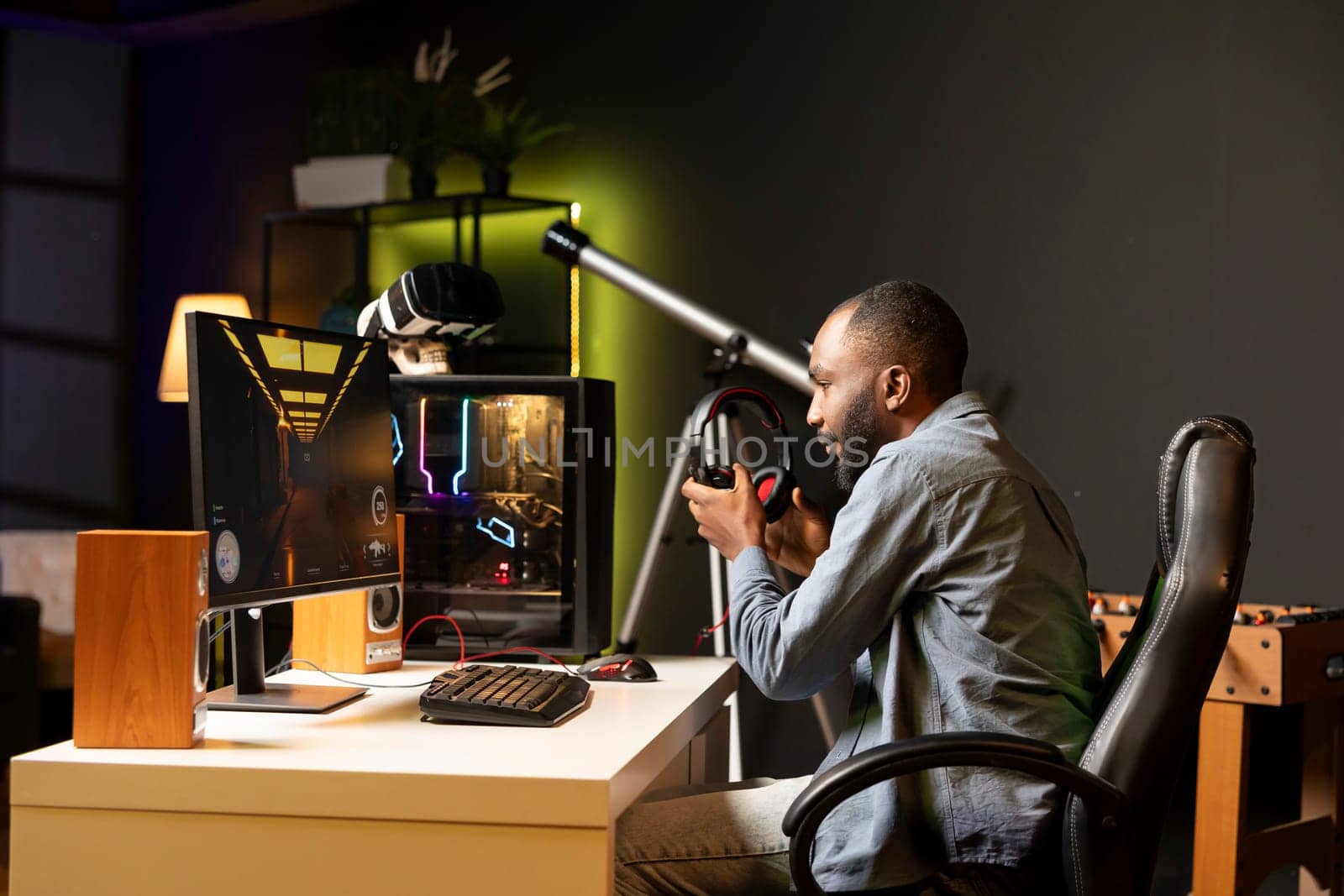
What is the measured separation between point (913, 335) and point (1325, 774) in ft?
5.58

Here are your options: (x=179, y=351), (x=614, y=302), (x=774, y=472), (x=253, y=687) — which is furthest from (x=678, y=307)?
(x=253, y=687)

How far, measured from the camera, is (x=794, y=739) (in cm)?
357

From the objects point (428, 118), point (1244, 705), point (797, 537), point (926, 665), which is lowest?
point (1244, 705)

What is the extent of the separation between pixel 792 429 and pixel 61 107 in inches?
121

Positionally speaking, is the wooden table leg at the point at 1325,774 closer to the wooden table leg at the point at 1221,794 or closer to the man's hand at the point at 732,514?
the wooden table leg at the point at 1221,794

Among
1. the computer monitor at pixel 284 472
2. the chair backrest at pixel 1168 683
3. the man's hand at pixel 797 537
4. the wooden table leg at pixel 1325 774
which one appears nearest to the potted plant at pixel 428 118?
the computer monitor at pixel 284 472

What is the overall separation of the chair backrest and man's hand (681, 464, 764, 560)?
537 millimetres

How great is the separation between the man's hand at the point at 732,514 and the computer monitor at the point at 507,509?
0.39 m

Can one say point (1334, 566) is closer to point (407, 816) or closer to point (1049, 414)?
point (1049, 414)

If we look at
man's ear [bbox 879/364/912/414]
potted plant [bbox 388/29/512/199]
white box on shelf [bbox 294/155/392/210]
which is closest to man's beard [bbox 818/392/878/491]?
man's ear [bbox 879/364/912/414]

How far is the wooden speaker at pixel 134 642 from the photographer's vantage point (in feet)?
4.18

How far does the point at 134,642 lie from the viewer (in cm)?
128

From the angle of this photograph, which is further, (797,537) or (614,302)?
(614,302)

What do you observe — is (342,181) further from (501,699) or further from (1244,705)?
(1244,705)
